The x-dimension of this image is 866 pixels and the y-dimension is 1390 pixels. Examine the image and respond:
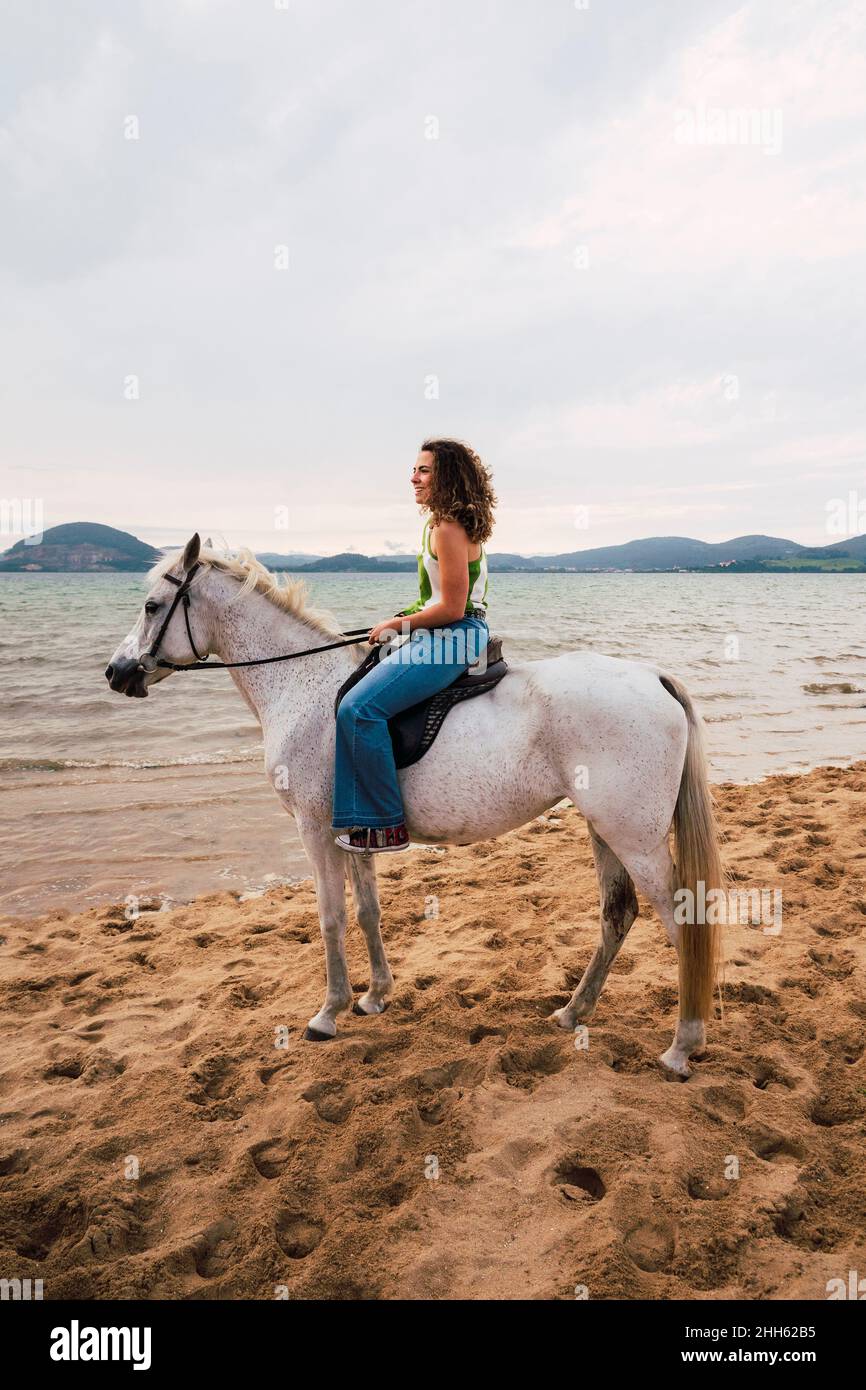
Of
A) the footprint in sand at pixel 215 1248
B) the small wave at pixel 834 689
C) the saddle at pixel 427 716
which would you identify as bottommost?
the footprint in sand at pixel 215 1248

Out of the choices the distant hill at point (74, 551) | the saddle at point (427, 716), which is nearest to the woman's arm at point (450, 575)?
the saddle at point (427, 716)

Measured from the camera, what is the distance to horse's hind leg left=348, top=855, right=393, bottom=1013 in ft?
13.4

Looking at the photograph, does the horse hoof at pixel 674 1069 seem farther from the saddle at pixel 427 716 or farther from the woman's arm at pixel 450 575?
the woman's arm at pixel 450 575

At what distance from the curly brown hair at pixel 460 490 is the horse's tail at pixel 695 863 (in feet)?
4.01

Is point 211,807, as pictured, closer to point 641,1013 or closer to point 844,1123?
point 641,1013

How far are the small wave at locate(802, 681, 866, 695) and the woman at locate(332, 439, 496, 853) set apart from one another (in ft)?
45.9

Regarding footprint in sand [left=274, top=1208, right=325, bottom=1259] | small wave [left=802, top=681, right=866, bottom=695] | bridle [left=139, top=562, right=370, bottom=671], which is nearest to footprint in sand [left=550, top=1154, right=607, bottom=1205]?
footprint in sand [left=274, top=1208, right=325, bottom=1259]

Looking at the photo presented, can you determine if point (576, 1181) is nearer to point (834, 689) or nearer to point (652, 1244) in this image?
point (652, 1244)

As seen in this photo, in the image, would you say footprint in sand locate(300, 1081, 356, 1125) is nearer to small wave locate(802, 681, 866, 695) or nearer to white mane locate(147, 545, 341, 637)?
white mane locate(147, 545, 341, 637)

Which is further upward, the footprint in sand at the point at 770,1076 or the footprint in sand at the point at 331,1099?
the footprint in sand at the point at 770,1076

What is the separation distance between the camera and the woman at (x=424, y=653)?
11.2 ft

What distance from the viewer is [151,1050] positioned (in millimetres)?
3742
